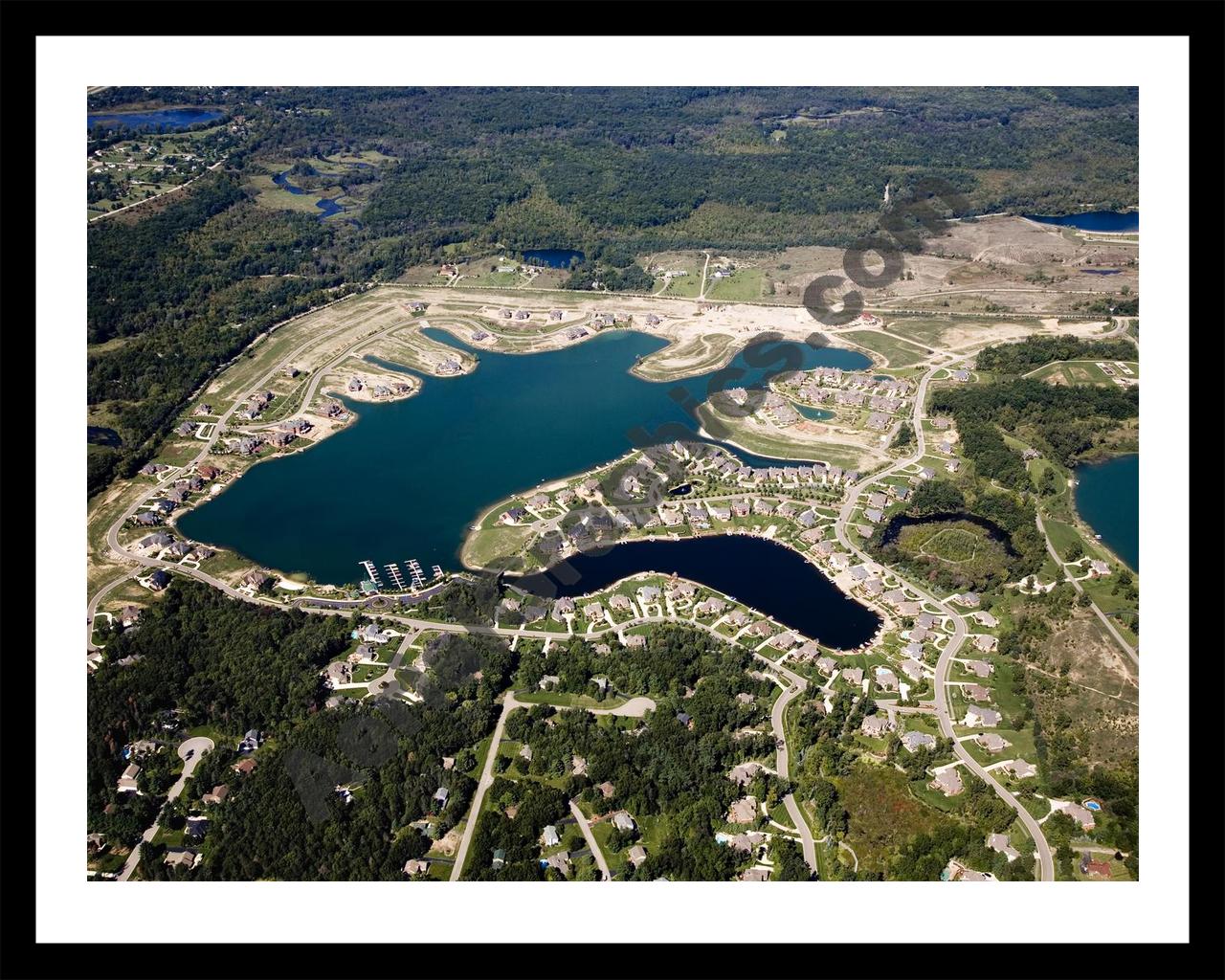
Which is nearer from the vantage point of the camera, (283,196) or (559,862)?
(559,862)

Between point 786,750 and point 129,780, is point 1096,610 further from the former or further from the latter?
point 129,780

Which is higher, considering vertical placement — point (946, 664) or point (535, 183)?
point (535, 183)

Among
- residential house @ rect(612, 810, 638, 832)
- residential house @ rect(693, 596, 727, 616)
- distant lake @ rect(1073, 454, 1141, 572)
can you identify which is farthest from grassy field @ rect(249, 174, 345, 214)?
residential house @ rect(612, 810, 638, 832)

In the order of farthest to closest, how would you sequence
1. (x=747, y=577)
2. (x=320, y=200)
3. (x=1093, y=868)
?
(x=320, y=200) < (x=747, y=577) < (x=1093, y=868)

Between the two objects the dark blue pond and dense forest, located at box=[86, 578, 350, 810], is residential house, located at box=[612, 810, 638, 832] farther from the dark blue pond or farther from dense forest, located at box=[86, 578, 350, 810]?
the dark blue pond

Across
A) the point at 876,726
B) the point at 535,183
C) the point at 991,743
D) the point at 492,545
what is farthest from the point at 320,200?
the point at 991,743

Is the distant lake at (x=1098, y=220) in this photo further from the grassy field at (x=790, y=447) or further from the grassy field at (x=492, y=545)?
the grassy field at (x=492, y=545)

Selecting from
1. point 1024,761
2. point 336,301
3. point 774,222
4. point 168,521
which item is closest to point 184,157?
point 336,301
